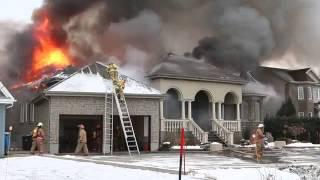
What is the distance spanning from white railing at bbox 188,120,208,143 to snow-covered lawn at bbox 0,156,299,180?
17.1 m

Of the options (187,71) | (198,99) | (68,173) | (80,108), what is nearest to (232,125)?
Result: (198,99)

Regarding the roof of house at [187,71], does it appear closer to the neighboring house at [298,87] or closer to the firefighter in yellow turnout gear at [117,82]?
the firefighter in yellow turnout gear at [117,82]

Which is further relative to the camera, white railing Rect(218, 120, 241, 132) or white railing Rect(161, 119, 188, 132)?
white railing Rect(218, 120, 241, 132)

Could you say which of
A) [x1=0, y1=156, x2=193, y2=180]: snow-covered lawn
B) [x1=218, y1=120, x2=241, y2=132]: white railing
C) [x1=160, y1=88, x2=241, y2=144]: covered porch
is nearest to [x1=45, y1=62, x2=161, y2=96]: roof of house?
[x1=160, y1=88, x2=241, y2=144]: covered porch

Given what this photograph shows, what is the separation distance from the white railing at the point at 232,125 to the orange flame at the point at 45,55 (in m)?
11.1

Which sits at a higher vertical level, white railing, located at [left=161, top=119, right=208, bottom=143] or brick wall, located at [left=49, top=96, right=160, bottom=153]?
brick wall, located at [left=49, top=96, right=160, bottom=153]

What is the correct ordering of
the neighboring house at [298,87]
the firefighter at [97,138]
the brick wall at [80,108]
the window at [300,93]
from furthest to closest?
1. the window at [300,93]
2. the neighboring house at [298,87]
3. the firefighter at [97,138]
4. the brick wall at [80,108]

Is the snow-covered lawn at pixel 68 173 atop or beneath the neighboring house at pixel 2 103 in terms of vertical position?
beneath

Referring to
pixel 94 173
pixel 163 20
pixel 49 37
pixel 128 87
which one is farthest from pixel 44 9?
pixel 94 173

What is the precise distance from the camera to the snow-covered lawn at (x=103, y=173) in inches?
512

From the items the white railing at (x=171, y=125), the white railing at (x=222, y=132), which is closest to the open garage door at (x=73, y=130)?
the white railing at (x=171, y=125)

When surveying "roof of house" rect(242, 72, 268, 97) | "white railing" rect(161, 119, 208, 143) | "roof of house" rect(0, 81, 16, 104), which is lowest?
"white railing" rect(161, 119, 208, 143)

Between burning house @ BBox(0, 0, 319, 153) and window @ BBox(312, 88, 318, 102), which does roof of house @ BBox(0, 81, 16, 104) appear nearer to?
burning house @ BBox(0, 0, 319, 153)

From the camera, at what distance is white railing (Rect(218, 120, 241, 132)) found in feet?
121
